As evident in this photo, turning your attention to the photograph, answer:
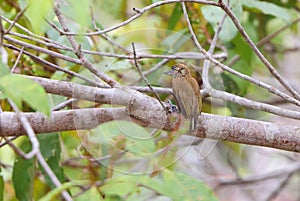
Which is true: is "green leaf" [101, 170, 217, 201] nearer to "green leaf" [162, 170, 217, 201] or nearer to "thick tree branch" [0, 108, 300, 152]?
"green leaf" [162, 170, 217, 201]

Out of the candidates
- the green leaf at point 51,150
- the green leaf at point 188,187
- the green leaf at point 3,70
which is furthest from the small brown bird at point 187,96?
the green leaf at point 51,150

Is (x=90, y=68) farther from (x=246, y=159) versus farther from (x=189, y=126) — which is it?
(x=246, y=159)

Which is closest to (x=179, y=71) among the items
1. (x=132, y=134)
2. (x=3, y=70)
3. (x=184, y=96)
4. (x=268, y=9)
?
(x=184, y=96)

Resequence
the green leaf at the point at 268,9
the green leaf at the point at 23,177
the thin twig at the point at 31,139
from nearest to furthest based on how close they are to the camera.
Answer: the thin twig at the point at 31,139
the green leaf at the point at 23,177
the green leaf at the point at 268,9

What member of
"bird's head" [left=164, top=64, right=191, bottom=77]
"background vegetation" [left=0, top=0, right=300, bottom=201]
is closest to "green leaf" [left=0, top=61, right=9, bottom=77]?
"background vegetation" [left=0, top=0, right=300, bottom=201]

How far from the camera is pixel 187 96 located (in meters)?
1.39

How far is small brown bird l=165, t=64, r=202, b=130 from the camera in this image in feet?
4.52

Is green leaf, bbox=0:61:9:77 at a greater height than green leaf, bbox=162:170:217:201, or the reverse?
green leaf, bbox=0:61:9:77

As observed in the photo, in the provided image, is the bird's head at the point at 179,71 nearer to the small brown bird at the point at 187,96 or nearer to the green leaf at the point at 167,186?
the small brown bird at the point at 187,96

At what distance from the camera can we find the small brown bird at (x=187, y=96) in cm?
138

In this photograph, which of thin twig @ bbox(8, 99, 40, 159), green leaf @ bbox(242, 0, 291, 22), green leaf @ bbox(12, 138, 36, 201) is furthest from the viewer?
green leaf @ bbox(242, 0, 291, 22)

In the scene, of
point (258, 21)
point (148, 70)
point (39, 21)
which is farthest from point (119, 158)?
point (258, 21)

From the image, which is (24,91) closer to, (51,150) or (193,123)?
(193,123)

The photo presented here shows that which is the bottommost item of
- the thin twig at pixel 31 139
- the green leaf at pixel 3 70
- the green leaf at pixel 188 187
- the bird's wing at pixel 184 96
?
the green leaf at pixel 188 187
